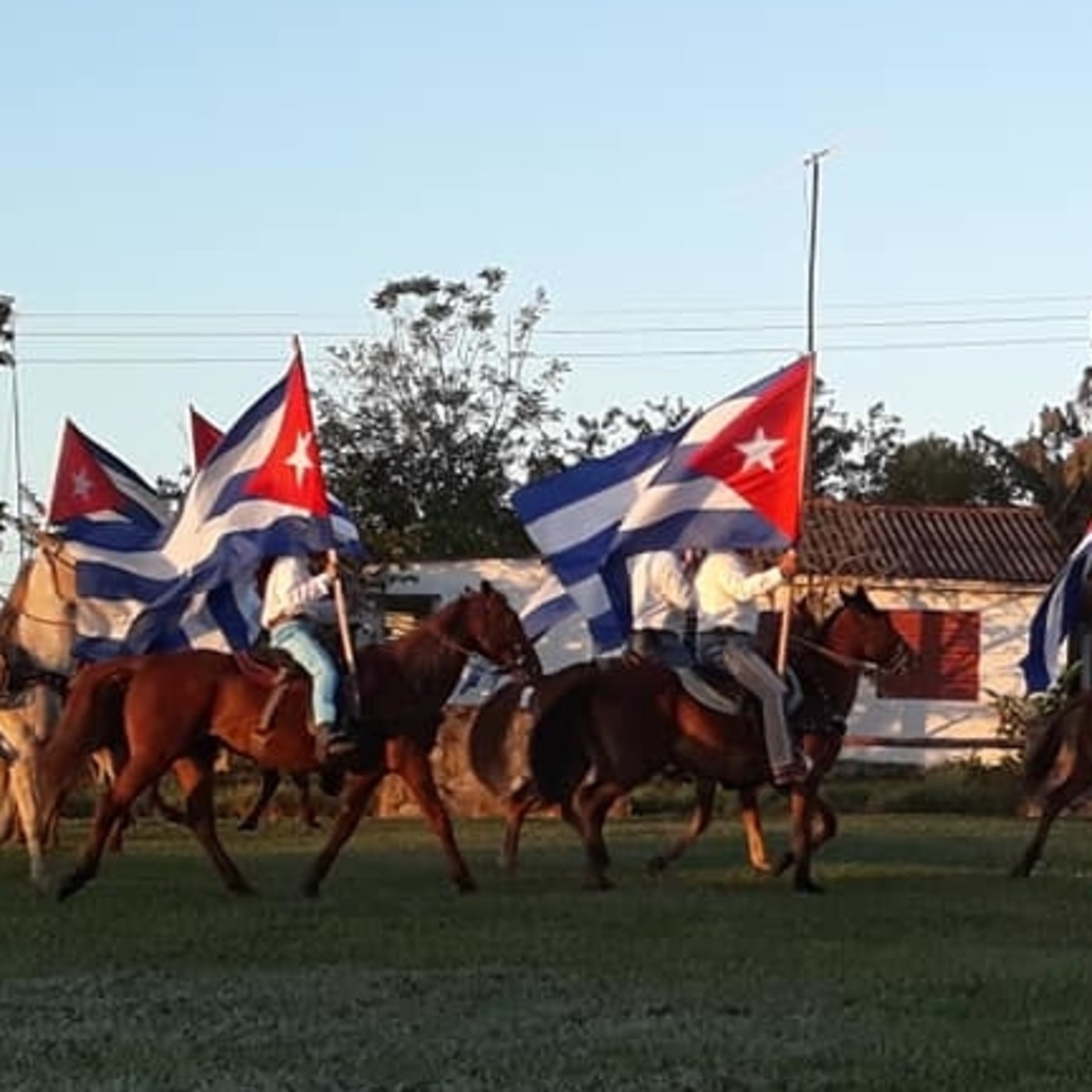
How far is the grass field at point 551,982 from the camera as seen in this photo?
893cm

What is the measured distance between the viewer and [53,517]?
22422 millimetres

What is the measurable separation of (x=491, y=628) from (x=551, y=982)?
5.33 m

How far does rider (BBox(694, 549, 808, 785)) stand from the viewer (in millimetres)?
16266

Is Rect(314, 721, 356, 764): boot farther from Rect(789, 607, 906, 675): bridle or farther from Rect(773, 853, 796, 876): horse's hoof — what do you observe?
Rect(773, 853, 796, 876): horse's hoof

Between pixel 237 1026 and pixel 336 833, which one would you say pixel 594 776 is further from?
pixel 237 1026

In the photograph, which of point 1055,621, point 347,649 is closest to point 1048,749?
point 1055,621

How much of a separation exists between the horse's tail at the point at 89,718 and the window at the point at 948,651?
87.4ft

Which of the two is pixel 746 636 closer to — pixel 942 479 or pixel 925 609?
pixel 925 609

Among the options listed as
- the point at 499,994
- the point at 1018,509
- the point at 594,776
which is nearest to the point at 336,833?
the point at 594,776

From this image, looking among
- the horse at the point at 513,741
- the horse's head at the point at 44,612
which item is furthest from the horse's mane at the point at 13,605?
the horse at the point at 513,741

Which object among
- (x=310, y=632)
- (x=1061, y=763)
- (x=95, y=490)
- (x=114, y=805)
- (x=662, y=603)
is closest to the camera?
(x=310, y=632)

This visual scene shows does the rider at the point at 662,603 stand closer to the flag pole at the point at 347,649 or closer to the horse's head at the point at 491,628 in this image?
the horse's head at the point at 491,628

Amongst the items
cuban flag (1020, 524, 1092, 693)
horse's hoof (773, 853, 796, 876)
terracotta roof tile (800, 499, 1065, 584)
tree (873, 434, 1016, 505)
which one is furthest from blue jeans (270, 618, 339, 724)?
tree (873, 434, 1016, 505)

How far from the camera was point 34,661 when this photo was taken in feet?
58.9
